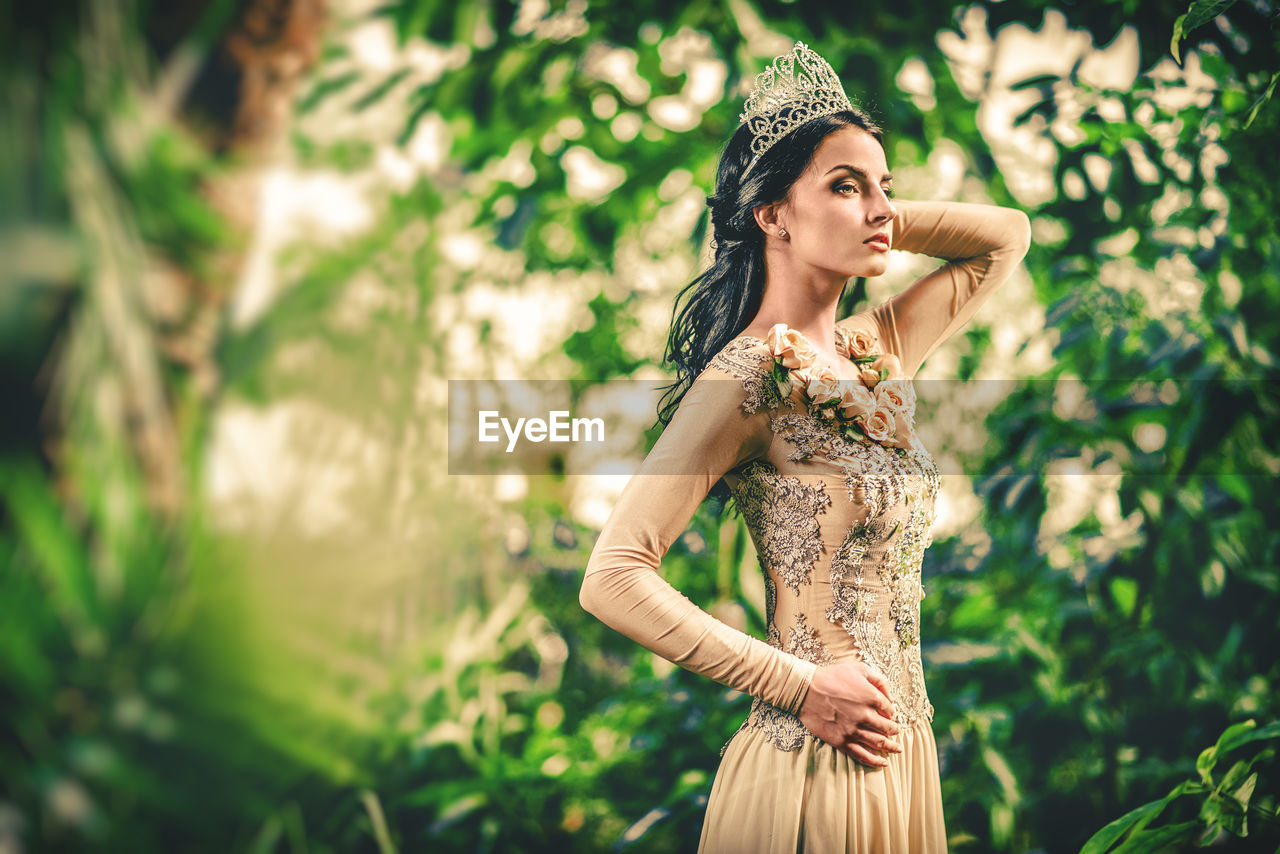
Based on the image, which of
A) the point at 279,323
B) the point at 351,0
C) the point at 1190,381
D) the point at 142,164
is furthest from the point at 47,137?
the point at 1190,381

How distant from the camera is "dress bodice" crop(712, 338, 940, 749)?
2.59 feet

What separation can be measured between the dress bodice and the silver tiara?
0.24m

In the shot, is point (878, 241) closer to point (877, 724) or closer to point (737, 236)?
point (737, 236)

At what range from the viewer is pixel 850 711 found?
75cm

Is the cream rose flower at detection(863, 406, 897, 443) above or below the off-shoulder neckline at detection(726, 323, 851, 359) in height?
below

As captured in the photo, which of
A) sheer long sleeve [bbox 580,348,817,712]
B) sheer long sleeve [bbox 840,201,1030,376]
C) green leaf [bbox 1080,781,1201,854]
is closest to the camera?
sheer long sleeve [bbox 580,348,817,712]

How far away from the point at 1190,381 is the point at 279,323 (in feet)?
4.93

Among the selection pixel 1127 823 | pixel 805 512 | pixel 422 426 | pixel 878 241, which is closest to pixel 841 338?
pixel 878 241

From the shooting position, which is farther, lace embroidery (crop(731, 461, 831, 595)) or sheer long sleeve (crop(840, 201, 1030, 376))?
sheer long sleeve (crop(840, 201, 1030, 376))

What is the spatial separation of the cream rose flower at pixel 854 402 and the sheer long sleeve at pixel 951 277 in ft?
0.50

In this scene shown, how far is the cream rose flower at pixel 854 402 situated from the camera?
31.8 inches

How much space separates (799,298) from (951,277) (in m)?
0.25

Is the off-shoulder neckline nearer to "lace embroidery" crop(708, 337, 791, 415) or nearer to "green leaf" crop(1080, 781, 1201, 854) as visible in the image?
"lace embroidery" crop(708, 337, 791, 415)

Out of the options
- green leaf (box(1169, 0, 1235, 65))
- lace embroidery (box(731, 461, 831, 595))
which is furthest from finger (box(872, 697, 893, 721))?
green leaf (box(1169, 0, 1235, 65))
